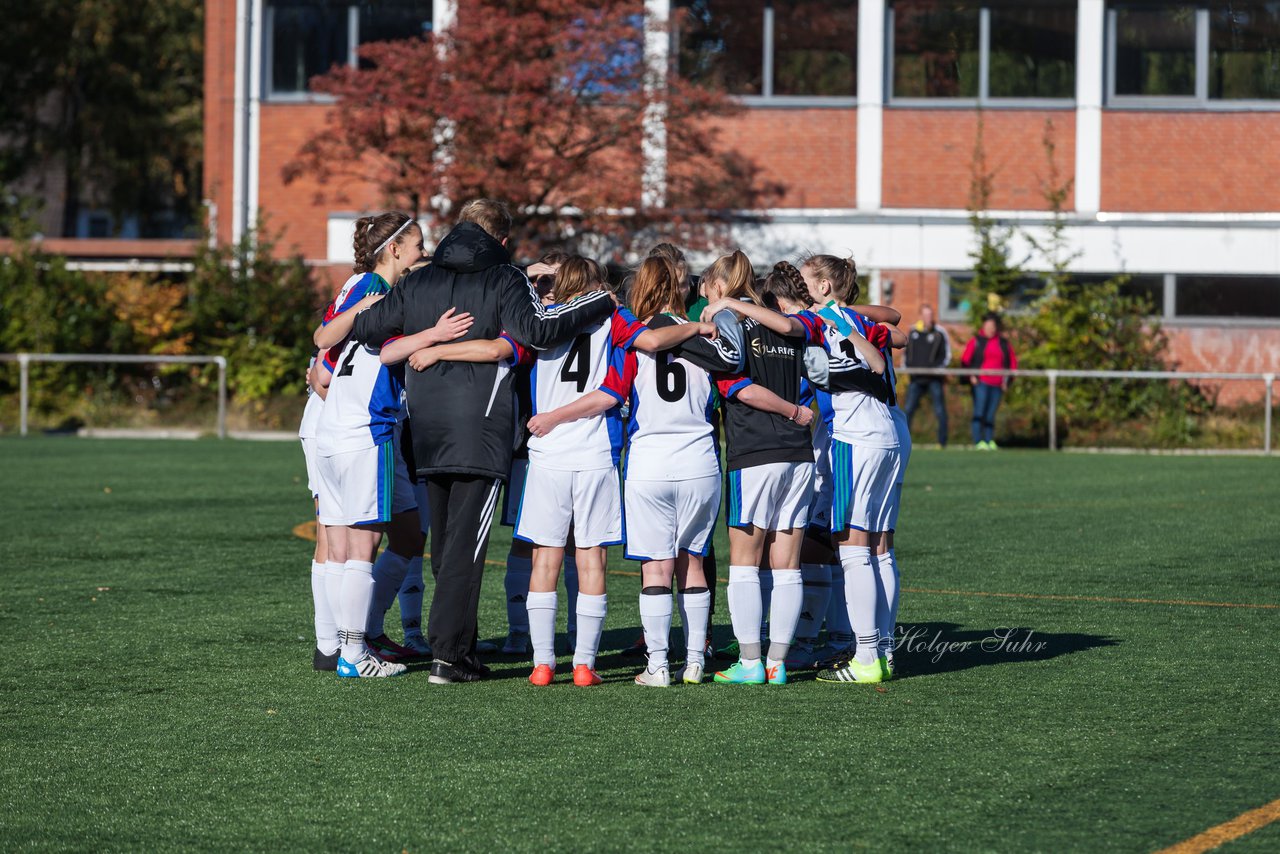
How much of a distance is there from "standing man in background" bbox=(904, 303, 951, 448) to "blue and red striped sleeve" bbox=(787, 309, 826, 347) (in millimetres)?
16227

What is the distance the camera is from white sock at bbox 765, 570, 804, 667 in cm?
703

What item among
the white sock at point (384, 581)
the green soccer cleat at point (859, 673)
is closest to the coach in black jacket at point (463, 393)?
the white sock at point (384, 581)

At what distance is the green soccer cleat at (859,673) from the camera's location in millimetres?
7121

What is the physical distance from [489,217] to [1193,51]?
2350 centimetres

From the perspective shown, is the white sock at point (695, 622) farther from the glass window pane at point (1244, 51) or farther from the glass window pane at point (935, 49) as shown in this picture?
the glass window pane at point (1244, 51)

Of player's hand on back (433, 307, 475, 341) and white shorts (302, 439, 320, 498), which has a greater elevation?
player's hand on back (433, 307, 475, 341)

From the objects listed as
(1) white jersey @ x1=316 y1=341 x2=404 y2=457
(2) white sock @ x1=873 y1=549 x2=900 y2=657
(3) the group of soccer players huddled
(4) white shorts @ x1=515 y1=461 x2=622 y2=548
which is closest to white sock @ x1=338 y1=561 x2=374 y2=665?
(3) the group of soccer players huddled

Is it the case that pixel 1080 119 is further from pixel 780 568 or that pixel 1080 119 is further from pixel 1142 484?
pixel 780 568

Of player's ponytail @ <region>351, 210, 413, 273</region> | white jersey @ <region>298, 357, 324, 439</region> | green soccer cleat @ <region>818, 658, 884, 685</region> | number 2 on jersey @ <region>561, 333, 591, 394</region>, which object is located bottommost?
green soccer cleat @ <region>818, 658, 884, 685</region>

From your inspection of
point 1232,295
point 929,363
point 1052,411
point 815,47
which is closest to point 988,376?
point 1052,411

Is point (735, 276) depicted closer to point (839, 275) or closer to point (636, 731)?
point (839, 275)

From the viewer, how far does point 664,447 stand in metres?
6.86

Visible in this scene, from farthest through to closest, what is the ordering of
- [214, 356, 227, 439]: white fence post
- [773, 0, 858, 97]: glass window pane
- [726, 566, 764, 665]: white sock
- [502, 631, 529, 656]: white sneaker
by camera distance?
[773, 0, 858, 97]: glass window pane < [214, 356, 227, 439]: white fence post < [502, 631, 529, 656]: white sneaker < [726, 566, 764, 665]: white sock

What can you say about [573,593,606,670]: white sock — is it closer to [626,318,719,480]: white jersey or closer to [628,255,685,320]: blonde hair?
[626,318,719,480]: white jersey
